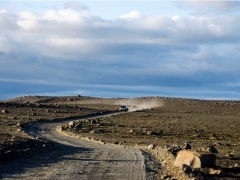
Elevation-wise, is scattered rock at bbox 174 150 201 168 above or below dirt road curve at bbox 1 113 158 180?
above

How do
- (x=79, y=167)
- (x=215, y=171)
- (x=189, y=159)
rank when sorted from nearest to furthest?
1. (x=215, y=171)
2. (x=79, y=167)
3. (x=189, y=159)

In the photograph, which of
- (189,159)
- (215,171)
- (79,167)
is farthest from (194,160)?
(79,167)

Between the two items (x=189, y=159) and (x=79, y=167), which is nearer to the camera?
(x=79, y=167)

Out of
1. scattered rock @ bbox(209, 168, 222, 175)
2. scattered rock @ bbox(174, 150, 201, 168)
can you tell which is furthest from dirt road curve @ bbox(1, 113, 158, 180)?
scattered rock @ bbox(209, 168, 222, 175)

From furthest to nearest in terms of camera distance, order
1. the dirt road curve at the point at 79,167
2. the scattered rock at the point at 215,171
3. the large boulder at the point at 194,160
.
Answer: the large boulder at the point at 194,160, the scattered rock at the point at 215,171, the dirt road curve at the point at 79,167

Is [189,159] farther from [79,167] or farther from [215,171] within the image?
[79,167]

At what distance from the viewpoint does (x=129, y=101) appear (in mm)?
163000

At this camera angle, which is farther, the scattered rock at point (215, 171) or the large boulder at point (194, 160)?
the large boulder at point (194, 160)

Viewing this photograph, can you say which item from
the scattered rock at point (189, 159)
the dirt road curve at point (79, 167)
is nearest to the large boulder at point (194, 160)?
the scattered rock at point (189, 159)

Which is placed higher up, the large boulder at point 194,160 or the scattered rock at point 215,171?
the large boulder at point 194,160

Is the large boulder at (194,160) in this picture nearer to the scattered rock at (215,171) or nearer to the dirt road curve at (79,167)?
the scattered rock at (215,171)

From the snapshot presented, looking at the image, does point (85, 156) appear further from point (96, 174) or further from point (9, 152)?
point (96, 174)

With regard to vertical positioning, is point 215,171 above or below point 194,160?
below

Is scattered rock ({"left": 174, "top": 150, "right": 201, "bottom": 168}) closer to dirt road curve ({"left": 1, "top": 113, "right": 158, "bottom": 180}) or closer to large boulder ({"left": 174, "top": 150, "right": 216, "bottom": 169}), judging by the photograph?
large boulder ({"left": 174, "top": 150, "right": 216, "bottom": 169})
